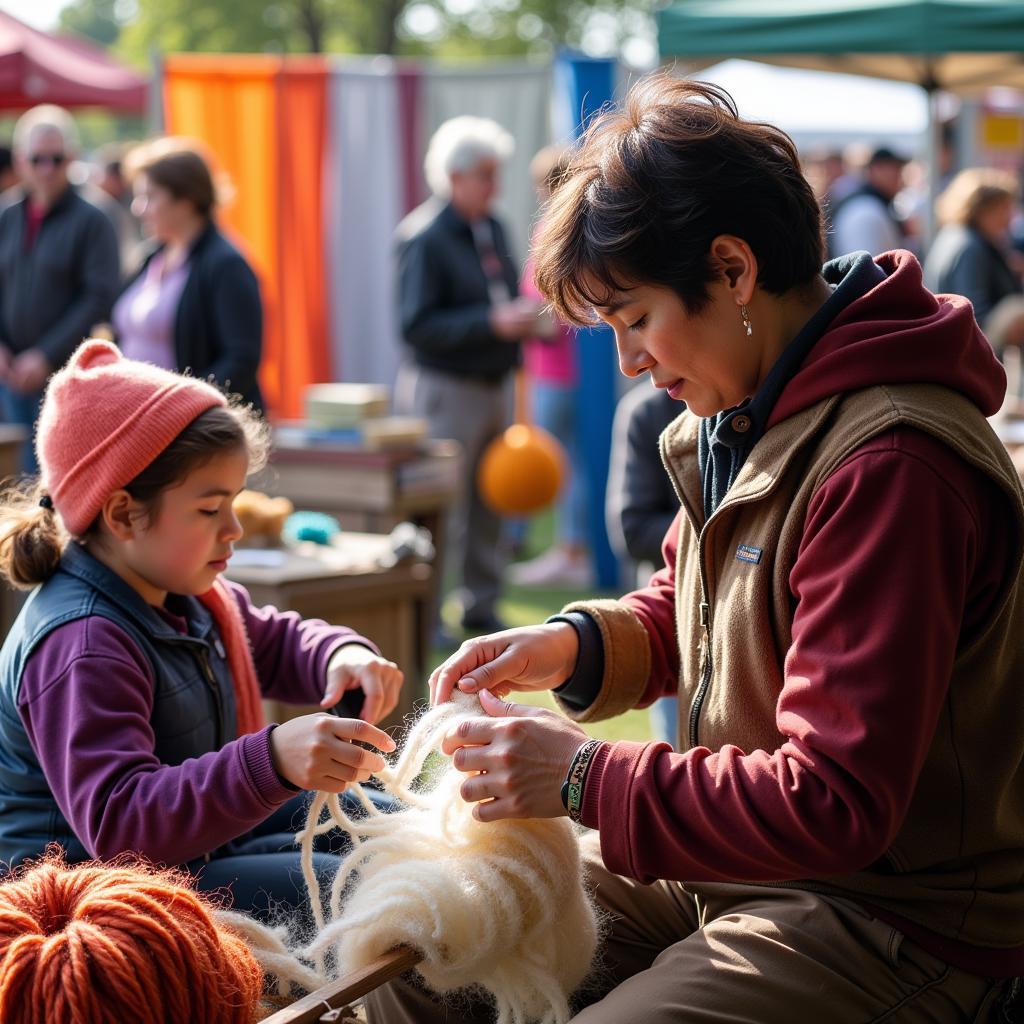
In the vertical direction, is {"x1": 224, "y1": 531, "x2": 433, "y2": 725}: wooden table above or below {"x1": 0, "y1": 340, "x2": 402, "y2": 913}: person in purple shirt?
below

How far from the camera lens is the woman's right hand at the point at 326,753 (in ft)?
5.90

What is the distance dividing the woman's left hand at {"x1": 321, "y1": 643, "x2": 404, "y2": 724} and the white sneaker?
491 centimetres

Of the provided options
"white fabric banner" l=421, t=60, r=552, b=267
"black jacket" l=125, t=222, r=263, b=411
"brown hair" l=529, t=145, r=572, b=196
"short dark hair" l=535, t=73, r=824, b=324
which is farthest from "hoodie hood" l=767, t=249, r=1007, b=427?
"white fabric banner" l=421, t=60, r=552, b=267

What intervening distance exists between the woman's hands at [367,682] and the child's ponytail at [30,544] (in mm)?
478

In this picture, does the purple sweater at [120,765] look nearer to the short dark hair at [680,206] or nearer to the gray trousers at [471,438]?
the short dark hair at [680,206]

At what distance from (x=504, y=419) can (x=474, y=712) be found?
4621 mm

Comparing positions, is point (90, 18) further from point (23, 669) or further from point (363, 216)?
point (23, 669)

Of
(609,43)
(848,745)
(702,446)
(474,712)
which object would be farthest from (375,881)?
(609,43)

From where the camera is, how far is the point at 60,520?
7.11 ft

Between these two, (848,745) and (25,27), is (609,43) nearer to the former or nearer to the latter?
(25,27)

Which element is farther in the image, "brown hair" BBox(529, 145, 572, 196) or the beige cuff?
the beige cuff

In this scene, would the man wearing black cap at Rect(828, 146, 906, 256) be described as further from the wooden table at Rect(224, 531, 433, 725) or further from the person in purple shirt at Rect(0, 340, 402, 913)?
the person in purple shirt at Rect(0, 340, 402, 913)

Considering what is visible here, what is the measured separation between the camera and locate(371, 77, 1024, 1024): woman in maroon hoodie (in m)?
1.49

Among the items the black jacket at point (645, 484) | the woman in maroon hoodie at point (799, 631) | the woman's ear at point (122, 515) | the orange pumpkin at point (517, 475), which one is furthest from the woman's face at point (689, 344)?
the orange pumpkin at point (517, 475)
